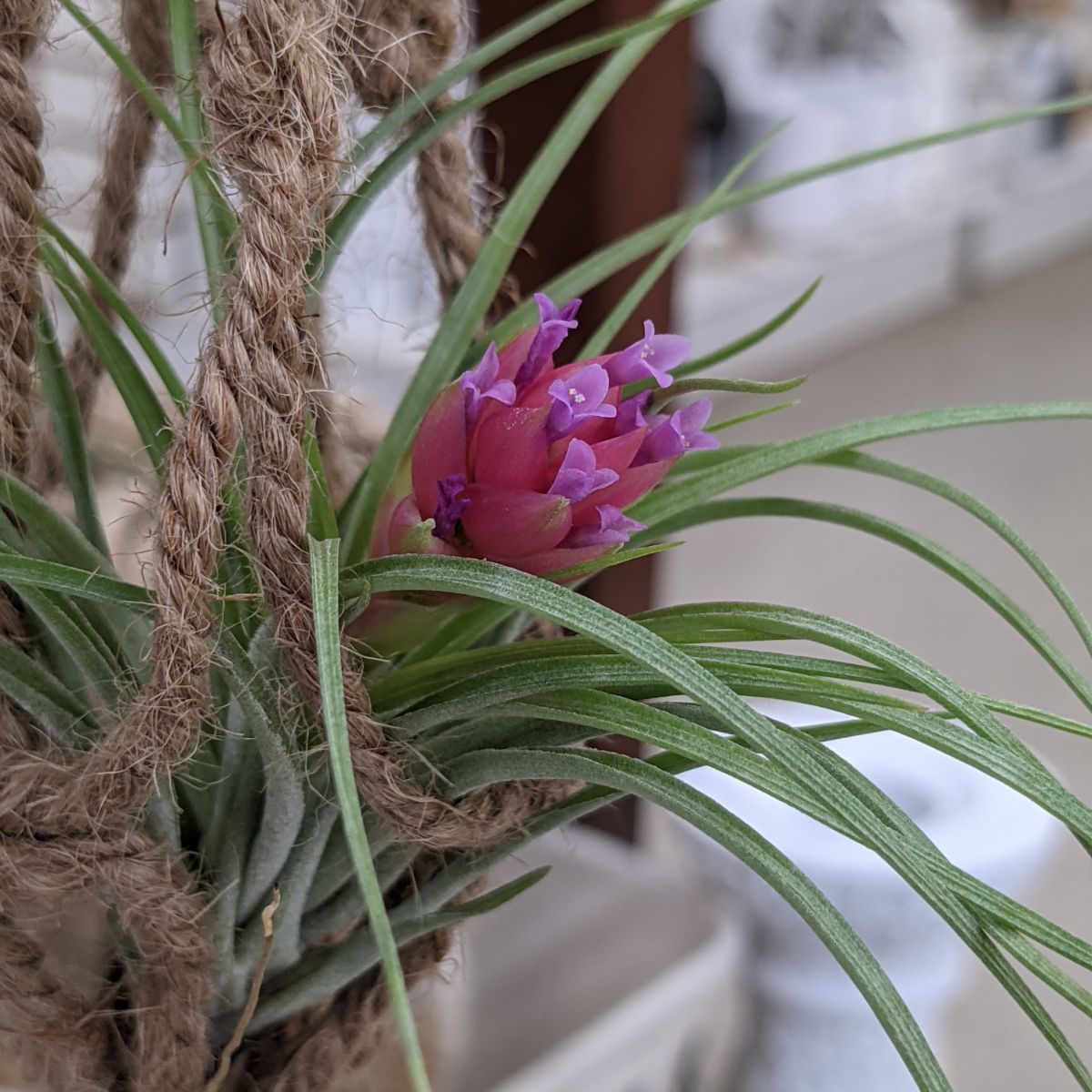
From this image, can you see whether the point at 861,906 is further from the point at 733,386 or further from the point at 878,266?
the point at 878,266

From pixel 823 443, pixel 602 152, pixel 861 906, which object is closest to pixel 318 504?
pixel 823 443

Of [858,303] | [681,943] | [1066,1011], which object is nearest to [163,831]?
[681,943]

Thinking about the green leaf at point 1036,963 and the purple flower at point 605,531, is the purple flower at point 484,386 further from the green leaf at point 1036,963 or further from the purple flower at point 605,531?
the green leaf at point 1036,963

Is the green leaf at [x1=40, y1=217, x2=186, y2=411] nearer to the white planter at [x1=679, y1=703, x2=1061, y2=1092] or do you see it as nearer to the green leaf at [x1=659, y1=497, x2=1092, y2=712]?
the green leaf at [x1=659, y1=497, x2=1092, y2=712]

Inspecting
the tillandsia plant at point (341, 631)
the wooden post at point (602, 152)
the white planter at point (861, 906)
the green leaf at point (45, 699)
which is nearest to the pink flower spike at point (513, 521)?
the tillandsia plant at point (341, 631)

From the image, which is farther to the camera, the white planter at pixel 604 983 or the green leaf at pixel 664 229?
the white planter at pixel 604 983

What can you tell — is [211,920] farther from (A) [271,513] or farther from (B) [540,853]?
(B) [540,853]
